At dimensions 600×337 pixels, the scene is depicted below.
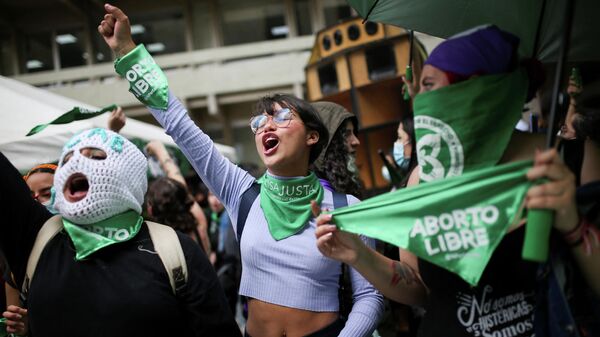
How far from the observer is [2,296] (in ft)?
8.31

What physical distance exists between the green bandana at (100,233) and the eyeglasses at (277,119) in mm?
612

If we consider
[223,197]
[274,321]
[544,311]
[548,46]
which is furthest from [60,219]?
[548,46]

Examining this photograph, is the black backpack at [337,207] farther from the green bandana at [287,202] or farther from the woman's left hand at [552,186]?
the woman's left hand at [552,186]

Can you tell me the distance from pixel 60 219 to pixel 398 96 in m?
7.55

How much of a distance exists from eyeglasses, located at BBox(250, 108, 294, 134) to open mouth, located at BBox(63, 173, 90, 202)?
677 millimetres

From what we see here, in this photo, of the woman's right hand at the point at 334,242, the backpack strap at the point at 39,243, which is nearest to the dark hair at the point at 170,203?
the backpack strap at the point at 39,243

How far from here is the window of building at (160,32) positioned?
1597 centimetres

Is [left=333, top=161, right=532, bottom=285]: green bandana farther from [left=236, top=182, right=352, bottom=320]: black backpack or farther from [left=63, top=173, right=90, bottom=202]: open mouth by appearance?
[left=63, top=173, right=90, bottom=202]: open mouth

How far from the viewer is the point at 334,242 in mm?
1486

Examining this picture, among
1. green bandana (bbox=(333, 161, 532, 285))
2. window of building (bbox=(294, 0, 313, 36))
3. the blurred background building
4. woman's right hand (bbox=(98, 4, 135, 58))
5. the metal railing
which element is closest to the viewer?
green bandana (bbox=(333, 161, 532, 285))

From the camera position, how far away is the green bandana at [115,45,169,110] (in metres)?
1.92

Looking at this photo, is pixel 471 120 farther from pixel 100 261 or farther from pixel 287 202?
pixel 100 261

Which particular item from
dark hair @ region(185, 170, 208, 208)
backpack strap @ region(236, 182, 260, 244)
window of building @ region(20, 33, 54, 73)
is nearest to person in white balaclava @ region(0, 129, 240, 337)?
backpack strap @ region(236, 182, 260, 244)

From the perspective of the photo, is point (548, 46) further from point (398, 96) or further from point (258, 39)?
point (258, 39)
